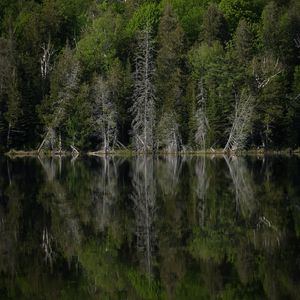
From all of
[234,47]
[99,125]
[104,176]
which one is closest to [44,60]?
[99,125]

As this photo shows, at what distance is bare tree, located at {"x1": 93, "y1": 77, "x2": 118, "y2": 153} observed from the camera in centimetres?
7956

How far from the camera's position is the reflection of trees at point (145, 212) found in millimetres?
19150

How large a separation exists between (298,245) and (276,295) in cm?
490

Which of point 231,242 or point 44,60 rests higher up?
point 44,60

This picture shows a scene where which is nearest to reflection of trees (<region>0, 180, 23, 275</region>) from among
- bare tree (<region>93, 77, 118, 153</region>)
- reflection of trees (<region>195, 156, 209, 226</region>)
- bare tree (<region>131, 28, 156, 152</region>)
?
reflection of trees (<region>195, 156, 209, 226</region>)

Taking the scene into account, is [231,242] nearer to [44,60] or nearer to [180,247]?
[180,247]

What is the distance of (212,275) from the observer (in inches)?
648

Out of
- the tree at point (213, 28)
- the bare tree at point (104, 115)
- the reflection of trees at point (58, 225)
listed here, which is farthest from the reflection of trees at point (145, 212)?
the tree at point (213, 28)

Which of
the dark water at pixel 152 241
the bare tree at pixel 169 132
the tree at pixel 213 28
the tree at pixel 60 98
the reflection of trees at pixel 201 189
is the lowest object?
the dark water at pixel 152 241

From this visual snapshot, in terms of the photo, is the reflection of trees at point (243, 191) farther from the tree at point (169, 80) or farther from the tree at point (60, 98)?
the tree at point (60, 98)

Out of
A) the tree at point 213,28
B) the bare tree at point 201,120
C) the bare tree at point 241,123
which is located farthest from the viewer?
the tree at point 213,28

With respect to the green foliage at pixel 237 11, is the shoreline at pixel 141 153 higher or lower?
lower

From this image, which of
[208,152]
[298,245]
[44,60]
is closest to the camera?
[298,245]

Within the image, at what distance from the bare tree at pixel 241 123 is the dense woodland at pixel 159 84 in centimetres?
13
